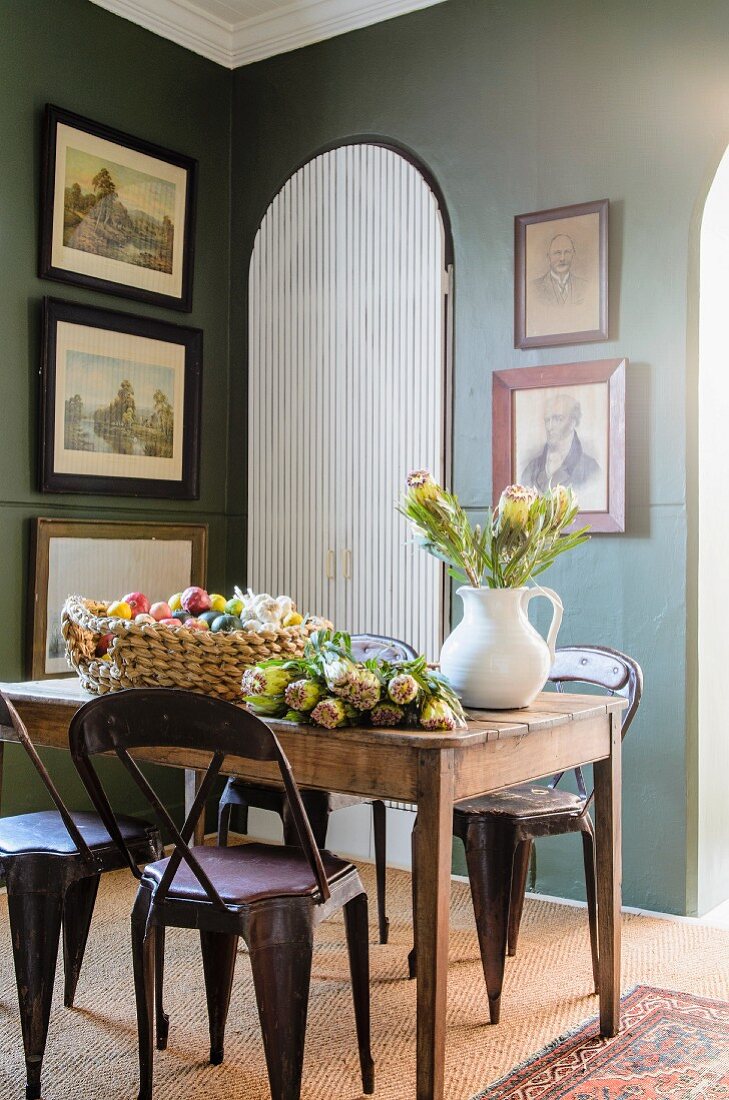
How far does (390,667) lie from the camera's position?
2236 mm

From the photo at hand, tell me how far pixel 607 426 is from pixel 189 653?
1.95m

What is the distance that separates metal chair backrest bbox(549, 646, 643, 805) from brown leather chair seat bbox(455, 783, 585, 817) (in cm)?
6

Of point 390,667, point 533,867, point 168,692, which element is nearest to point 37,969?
point 168,692

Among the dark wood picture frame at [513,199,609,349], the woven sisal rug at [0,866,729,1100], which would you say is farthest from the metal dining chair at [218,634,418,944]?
the dark wood picture frame at [513,199,609,349]

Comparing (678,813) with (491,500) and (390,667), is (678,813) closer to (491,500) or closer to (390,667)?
(491,500)

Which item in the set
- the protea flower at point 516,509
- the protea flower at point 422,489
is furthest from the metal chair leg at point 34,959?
the protea flower at point 516,509

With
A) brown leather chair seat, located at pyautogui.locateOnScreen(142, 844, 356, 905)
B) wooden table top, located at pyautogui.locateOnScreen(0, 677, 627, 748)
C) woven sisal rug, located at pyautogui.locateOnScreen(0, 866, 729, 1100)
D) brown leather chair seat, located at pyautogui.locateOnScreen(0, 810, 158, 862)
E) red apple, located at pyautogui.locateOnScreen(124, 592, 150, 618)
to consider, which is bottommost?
woven sisal rug, located at pyautogui.locateOnScreen(0, 866, 729, 1100)

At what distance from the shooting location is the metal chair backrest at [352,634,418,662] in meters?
3.52

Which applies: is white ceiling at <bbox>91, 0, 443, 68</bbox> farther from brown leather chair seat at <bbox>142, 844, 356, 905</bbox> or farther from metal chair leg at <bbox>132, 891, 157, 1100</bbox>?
metal chair leg at <bbox>132, 891, 157, 1100</bbox>

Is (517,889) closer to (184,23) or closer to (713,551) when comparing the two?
(713,551)

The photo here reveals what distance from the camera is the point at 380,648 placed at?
3576 millimetres

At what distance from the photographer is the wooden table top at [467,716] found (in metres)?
2.08

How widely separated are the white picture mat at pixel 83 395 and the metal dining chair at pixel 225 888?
2.20 meters

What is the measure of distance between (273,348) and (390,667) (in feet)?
9.04
